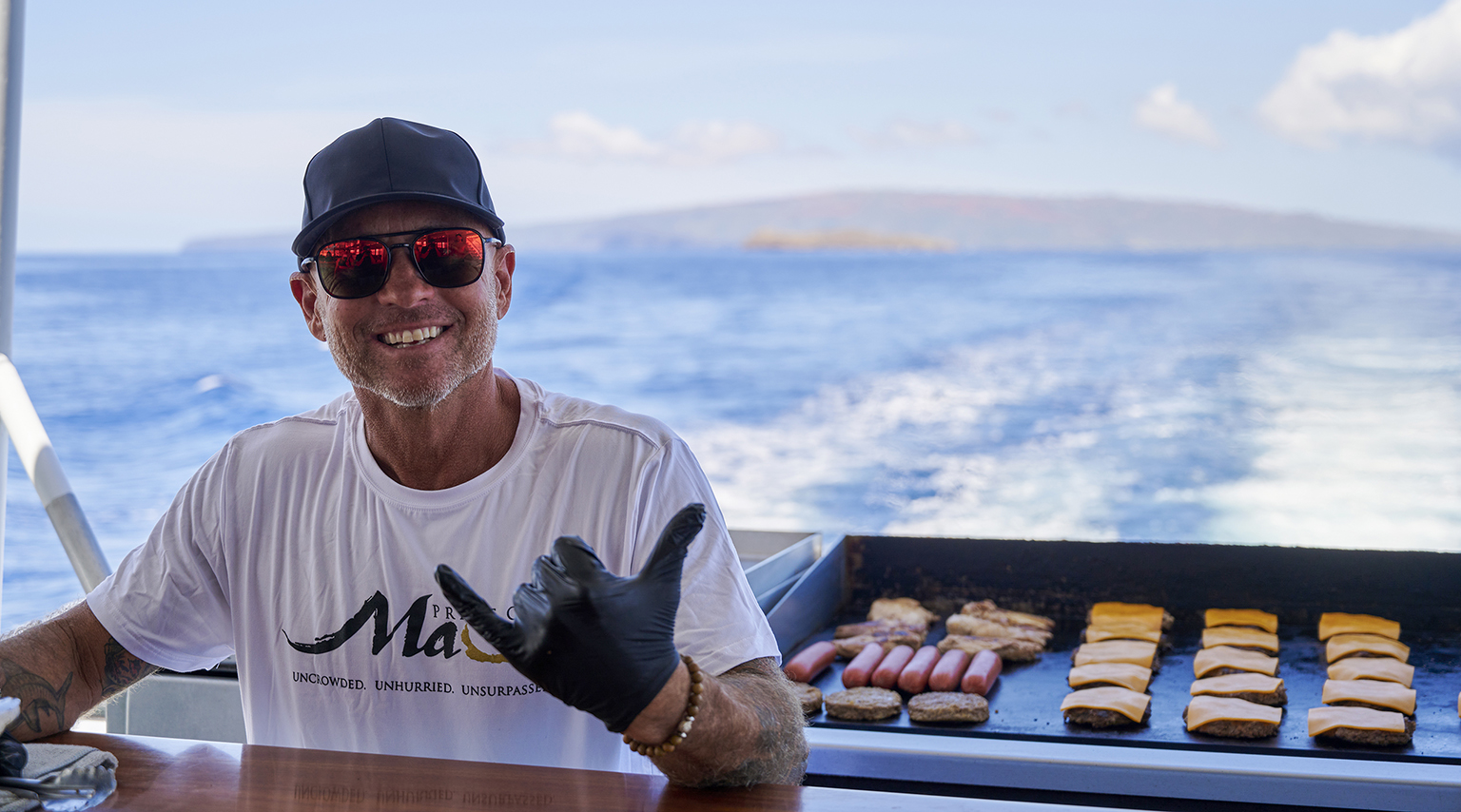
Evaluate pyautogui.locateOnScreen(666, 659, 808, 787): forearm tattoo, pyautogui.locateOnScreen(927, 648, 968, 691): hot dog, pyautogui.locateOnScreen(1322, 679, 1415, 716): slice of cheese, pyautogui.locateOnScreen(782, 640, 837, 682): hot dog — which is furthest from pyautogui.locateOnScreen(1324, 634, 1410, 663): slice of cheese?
pyautogui.locateOnScreen(666, 659, 808, 787): forearm tattoo

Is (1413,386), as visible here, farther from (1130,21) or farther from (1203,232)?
(1130,21)

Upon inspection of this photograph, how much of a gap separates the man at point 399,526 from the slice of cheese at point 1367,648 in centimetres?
209

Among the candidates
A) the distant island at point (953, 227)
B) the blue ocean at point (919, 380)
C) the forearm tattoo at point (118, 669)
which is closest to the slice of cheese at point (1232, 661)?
the forearm tattoo at point (118, 669)

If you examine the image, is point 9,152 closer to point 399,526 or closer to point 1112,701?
point 399,526

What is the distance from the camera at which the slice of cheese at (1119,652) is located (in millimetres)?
2783

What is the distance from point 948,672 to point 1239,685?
0.65 m

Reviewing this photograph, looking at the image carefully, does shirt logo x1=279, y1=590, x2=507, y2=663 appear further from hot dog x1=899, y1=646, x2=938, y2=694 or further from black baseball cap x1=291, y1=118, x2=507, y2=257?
hot dog x1=899, y1=646, x2=938, y2=694

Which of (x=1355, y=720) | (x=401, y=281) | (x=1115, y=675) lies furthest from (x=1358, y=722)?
(x=401, y=281)

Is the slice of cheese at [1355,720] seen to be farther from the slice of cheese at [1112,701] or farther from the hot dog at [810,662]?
the hot dog at [810,662]

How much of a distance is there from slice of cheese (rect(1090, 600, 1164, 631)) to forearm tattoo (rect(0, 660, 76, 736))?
251cm

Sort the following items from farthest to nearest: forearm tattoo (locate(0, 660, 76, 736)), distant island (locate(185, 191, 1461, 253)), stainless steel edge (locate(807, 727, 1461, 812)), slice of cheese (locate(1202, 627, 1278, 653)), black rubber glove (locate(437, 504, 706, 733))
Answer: distant island (locate(185, 191, 1461, 253)) < slice of cheese (locate(1202, 627, 1278, 653)) < stainless steel edge (locate(807, 727, 1461, 812)) < forearm tattoo (locate(0, 660, 76, 736)) < black rubber glove (locate(437, 504, 706, 733))

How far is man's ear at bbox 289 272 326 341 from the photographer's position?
1.65 metres

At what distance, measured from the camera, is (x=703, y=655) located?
1.34 metres

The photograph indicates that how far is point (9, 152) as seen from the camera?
274 centimetres
